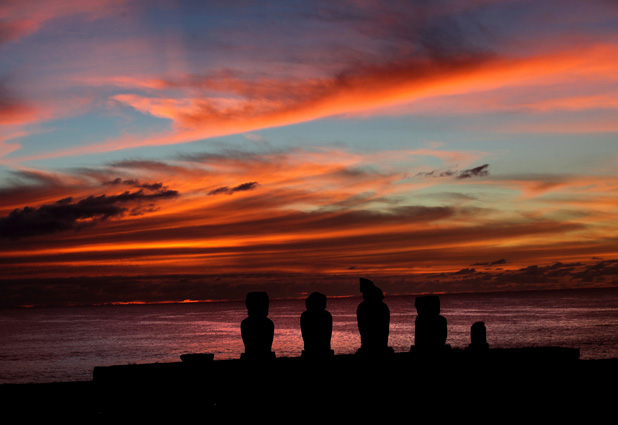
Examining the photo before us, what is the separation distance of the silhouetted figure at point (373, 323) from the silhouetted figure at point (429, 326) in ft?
2.90

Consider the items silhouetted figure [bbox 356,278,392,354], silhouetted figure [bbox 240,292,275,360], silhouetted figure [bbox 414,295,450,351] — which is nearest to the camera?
silhouetted figure [bbox 240,292,275,360]

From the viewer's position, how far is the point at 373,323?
51.5ft

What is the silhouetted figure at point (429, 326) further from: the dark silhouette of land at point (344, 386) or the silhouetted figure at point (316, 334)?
the silhouetted figure at point (316, 334)

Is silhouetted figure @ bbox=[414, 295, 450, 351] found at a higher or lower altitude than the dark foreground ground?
higher

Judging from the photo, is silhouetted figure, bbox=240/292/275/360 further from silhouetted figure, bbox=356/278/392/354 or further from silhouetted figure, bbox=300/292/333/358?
silhouetted figure, bbox=356/278/392/354

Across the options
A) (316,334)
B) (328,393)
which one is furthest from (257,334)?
(328,393)

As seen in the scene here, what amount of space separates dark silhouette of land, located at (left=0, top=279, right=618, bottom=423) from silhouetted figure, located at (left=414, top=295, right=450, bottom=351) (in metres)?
0.03

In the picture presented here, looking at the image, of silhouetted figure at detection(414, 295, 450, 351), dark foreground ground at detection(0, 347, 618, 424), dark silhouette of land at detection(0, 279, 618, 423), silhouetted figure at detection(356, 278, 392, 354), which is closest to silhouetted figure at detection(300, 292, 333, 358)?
dark silhouette of land at detection(0, 279, 618, 423)

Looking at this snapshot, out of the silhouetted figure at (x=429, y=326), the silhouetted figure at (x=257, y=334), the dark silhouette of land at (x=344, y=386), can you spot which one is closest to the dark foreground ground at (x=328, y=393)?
the dark silhouette of land at (x=344, y=386)

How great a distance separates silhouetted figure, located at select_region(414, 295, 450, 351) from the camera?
52.2 feet

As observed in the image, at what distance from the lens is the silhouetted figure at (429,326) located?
1592cm

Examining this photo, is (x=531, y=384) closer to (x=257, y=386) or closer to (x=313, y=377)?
(x=313, y=377)

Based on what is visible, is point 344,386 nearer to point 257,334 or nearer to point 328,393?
point 328,393

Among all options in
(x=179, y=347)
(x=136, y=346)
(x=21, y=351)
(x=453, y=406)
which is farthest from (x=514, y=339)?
(x=453, y=406)
